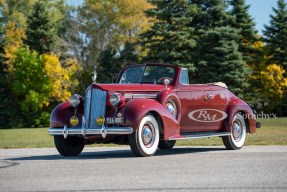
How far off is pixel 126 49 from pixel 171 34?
1151 centimetres

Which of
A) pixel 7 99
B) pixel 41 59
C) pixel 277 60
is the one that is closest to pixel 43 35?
pixel 41 59

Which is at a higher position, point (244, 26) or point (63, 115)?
point (244, 26)

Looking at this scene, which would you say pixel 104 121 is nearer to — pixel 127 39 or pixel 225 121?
pixel 225 121

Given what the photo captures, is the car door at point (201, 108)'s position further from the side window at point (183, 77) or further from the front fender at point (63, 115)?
the front fender at point (63, 115)

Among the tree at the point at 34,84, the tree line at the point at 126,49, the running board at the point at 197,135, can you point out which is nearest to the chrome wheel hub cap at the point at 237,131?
the running board at the point at 197,135

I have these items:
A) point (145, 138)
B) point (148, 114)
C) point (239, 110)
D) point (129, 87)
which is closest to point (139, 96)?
point (129, 87)

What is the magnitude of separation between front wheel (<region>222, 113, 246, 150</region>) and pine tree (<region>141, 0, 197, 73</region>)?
3848cm

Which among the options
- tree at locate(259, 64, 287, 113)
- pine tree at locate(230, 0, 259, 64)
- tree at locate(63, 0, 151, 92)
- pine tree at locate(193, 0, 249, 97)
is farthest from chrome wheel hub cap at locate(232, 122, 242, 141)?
tree at locate(259, 64, 287, 113)

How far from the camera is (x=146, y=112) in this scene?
10852 mm

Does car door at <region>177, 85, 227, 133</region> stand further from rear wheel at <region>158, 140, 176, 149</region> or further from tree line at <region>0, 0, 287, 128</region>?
tree line at <region>0, 0, 287, 128</region>

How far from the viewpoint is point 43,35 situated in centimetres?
6144

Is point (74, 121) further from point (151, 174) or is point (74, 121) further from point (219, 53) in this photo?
point (219, 53)

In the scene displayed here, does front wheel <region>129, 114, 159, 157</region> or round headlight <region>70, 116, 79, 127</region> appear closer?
front wheel <region>129, 114, 159, 157</region>

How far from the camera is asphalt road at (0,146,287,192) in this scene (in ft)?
22.3
